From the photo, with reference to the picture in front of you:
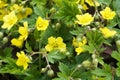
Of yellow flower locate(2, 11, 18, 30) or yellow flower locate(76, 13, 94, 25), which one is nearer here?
yellow flower locate(76, 13, 94, 25)

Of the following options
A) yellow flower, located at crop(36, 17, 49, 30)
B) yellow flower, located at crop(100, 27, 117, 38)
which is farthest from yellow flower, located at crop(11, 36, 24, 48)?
yellow flower, located at crop(100, 27, 117, 38)

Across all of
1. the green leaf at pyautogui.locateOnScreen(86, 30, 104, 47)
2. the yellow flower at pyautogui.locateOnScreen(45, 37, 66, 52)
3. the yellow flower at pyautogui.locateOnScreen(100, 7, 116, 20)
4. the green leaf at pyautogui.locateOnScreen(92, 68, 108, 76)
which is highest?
the yellow flower at pyautogui.locateOnScreen(100, 7, 116, 20)

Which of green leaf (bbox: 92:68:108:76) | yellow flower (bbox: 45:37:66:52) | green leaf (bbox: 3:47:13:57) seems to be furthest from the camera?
green leaf (bbox: 3:47:13:57)

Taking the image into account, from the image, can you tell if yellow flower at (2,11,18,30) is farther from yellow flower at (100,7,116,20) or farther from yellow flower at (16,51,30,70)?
yellow flower at (100,7,116,20)

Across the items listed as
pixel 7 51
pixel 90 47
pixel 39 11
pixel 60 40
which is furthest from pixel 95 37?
pixel 7 51

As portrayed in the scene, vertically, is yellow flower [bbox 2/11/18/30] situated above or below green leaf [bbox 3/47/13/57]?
above

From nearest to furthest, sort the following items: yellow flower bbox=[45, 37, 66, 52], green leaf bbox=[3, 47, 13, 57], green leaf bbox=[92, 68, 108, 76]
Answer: green leaf bbox=[92, 68, 108, 76] → yellow flower bbox=[45, 37, 66, 52] → green leaf bbox=[3, 47, 13, 57]

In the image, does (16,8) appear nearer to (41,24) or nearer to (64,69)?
(41,24)

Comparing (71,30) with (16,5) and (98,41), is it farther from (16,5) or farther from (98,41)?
(16,5)
